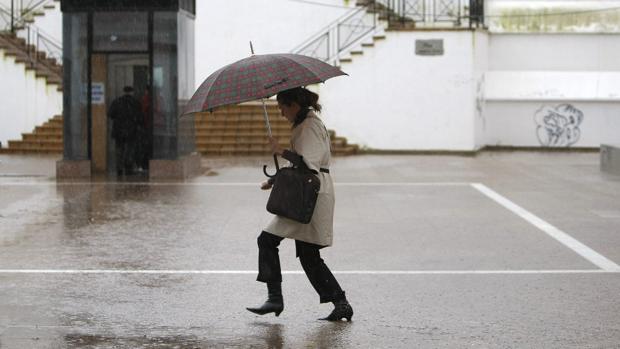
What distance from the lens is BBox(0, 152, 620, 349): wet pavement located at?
27.3ft

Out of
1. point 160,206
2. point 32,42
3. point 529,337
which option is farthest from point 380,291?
point 32,42

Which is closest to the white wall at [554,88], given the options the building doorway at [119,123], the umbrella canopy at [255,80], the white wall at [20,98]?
the white wall at [20,98]

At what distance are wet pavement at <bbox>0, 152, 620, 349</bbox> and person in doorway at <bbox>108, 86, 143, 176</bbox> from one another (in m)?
1.82

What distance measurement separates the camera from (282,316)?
351 inches

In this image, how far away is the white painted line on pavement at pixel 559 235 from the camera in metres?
11.6

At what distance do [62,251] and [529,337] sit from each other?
19.1 ft

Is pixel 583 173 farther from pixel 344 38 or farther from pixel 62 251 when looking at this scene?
pixel 62 251

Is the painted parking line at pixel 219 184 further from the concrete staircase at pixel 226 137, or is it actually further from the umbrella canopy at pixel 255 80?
the umbrella canopy at pixel 255 80

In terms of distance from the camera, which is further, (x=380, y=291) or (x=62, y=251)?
(x=62, y=251)

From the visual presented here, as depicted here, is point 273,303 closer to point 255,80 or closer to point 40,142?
point 255,80

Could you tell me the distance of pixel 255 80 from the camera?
806 cm

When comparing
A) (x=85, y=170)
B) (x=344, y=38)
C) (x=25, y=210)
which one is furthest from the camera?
(x=344, y=38)

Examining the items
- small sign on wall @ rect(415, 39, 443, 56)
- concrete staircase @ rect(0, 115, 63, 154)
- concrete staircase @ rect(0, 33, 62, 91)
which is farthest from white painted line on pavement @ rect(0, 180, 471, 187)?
concrete staircase @ rect(0, 33, 62, 91)

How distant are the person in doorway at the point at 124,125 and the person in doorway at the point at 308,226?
1420 cm
